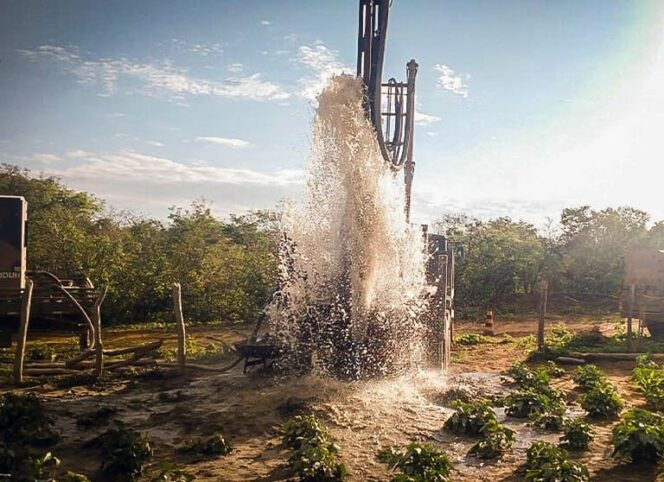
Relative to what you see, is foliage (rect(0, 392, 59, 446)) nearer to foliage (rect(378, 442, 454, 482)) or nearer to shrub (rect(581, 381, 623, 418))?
foliage (rect(378, 442, 454, 482))

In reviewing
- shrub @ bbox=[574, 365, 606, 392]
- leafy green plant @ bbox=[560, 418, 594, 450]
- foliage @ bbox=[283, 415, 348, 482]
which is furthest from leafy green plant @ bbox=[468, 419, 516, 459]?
shrub @ bbox=[574, 365, 606, 392]

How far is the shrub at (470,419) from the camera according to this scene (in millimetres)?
8141

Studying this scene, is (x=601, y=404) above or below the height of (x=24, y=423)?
above

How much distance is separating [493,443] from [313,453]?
2.45m

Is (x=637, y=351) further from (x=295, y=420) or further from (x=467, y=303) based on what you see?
(x=467, y=303)

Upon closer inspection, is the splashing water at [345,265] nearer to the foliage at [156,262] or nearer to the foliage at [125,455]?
the foliage at [125,455]

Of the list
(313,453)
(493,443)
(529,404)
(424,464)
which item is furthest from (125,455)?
(529,404)

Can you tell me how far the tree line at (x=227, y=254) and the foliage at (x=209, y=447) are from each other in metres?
Result: 13.8

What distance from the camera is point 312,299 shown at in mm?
11258

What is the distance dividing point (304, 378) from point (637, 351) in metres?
9.52

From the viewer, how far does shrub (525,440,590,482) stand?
580cm

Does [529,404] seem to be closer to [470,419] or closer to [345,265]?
[470,419]

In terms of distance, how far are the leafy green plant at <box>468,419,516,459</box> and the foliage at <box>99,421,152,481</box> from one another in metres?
4.09

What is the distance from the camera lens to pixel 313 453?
6.37 metres
